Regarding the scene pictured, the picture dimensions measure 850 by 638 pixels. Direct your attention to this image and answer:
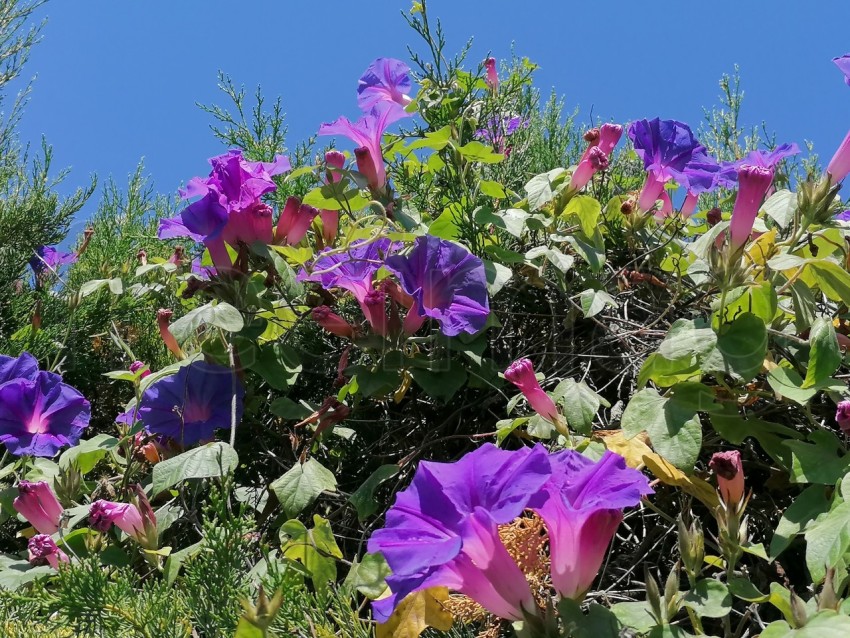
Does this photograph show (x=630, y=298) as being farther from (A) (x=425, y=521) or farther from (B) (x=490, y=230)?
(A) (x=425, y=521)

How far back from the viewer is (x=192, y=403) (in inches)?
58.1

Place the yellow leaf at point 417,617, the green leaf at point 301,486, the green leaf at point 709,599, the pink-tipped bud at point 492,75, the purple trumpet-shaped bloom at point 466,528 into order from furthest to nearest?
the pink-tipped bud at point 492,75 < the green leaf at point 301,486 < the yellow leaf at point 417,617 < the green leaf at point 709,599 < the purple trumpet-shaped bloom at point 466,528

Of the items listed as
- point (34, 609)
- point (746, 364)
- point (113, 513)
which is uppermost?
point (746, 364)

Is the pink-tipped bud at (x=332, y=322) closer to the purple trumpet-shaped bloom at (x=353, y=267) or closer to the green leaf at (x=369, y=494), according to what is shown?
the purple trumpet-shaped bloom at (x=353, y=267)

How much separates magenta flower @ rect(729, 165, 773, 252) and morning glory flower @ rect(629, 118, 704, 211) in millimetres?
523

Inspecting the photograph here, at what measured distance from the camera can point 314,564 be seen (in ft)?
3.92

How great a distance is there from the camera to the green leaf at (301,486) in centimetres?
125

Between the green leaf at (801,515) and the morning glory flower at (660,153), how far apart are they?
79 centimetres

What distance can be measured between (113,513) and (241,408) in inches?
11.9

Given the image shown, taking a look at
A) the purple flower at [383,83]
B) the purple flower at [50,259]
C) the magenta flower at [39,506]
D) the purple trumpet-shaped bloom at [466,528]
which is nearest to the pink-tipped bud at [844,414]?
the purple trumpet-shaped bloom at [466,528]

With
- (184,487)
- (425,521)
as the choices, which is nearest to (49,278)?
(184,487)

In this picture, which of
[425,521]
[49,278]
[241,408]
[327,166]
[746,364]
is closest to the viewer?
[425,521]

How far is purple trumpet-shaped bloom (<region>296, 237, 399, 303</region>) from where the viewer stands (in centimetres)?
144

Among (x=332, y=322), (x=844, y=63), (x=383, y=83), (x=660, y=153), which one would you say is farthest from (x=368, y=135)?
(x=844, y=63)
